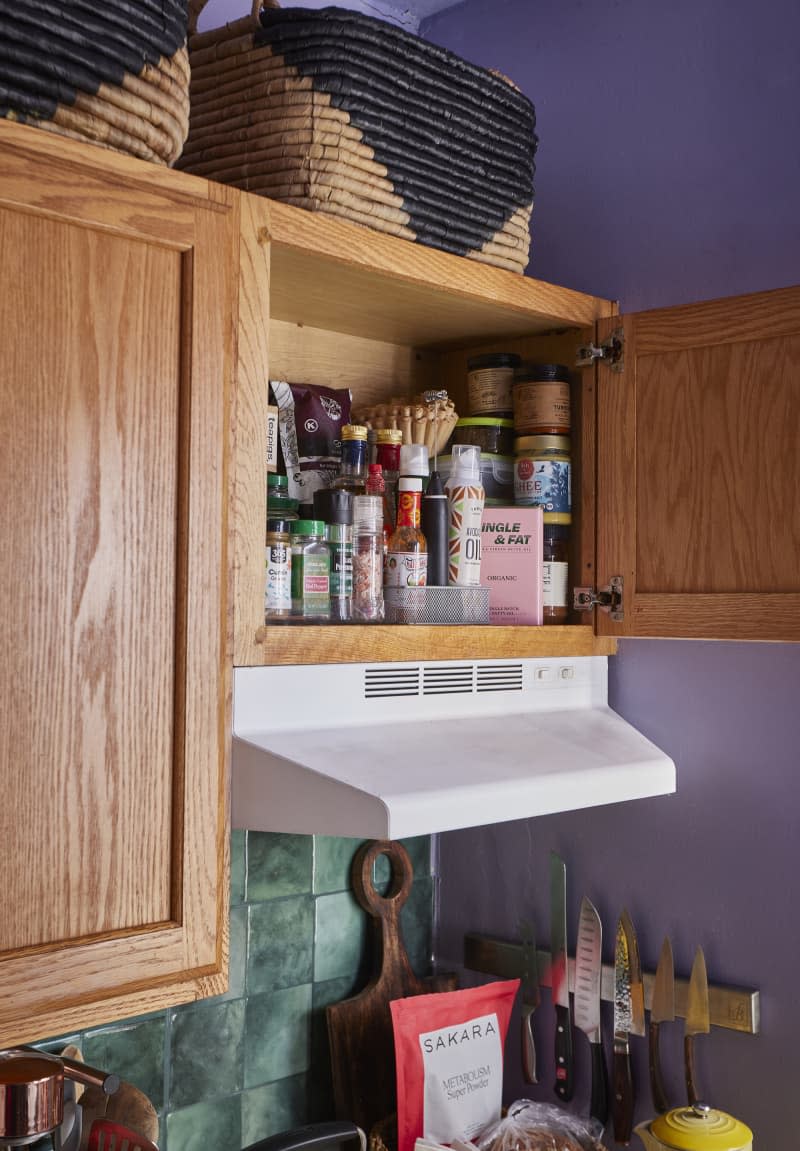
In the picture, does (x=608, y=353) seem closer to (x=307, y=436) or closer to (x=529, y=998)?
(x=307, y=436)

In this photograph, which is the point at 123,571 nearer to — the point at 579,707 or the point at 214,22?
the point at 579,707

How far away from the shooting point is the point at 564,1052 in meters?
1.99

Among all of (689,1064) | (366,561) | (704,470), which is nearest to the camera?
(366,561)

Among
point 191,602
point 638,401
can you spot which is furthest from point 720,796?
point 191,602

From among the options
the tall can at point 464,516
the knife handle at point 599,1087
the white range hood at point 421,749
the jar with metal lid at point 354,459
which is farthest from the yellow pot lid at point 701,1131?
the jar with metal lid at point 354,459

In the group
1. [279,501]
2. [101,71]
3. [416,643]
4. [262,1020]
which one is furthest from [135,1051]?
[101,71]

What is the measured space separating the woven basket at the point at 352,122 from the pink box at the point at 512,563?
0.38m

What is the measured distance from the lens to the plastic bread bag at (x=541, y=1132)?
1844 mm

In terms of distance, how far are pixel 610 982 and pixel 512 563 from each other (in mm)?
698

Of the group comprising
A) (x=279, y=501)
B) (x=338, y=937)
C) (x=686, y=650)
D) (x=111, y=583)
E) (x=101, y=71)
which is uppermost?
(x=101, y=71)

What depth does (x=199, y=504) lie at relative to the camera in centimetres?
133

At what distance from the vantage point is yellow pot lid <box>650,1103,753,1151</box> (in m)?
1.66

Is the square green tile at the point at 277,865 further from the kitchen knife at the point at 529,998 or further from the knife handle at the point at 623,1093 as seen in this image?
the knife handle at the point at 623,1093

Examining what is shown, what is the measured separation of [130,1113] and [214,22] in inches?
63.9
